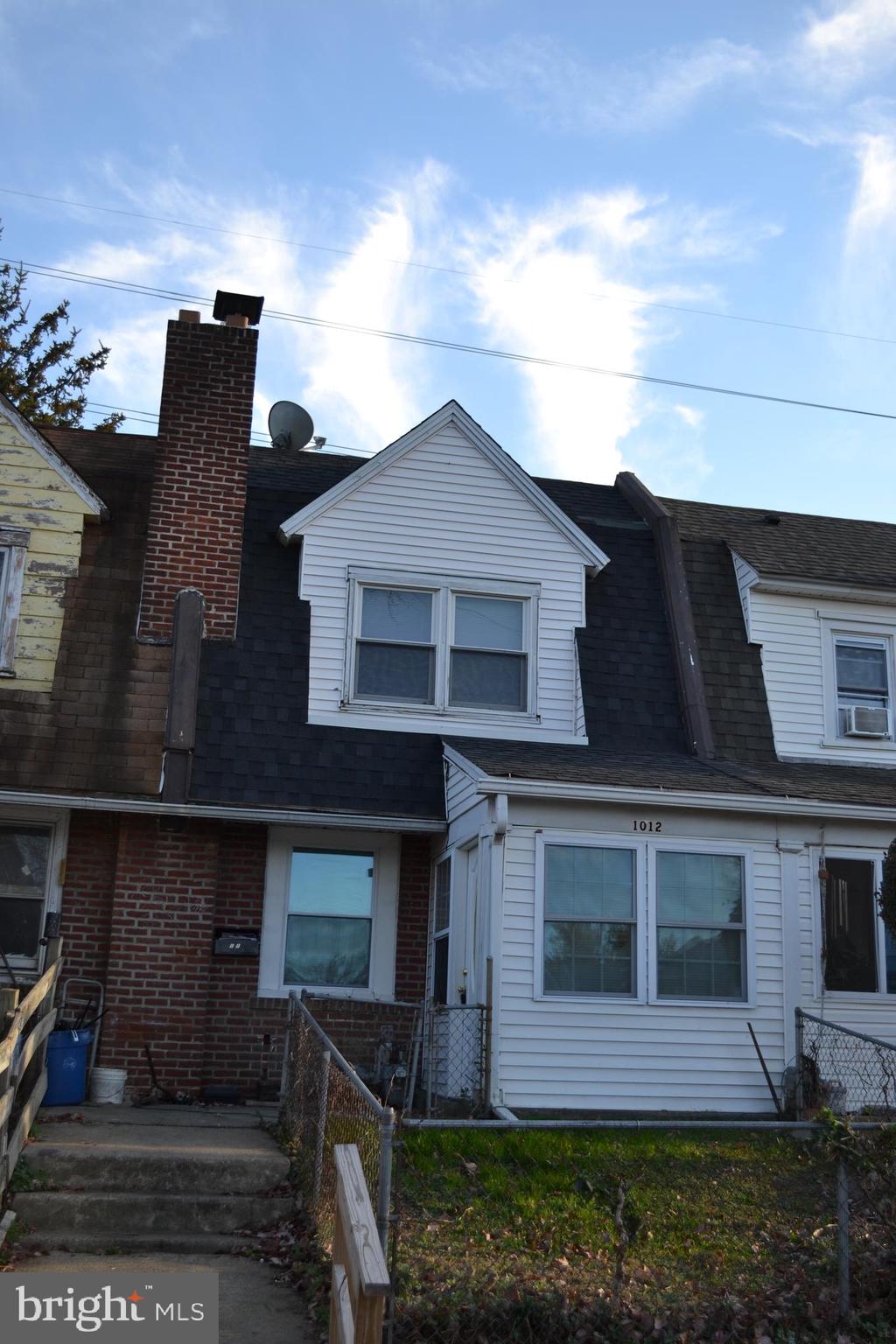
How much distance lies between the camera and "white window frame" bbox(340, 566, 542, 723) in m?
13.3

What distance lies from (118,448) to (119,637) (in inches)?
135

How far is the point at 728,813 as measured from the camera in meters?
11.4

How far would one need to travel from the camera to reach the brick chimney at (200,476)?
13.2 meters

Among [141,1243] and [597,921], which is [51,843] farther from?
[141,1243]

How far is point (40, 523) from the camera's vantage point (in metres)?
13.3

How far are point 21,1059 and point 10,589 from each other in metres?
5.65

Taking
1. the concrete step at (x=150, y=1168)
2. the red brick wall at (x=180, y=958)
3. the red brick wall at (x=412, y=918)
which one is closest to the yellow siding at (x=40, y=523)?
the red brick wall at (x=180, y=958)

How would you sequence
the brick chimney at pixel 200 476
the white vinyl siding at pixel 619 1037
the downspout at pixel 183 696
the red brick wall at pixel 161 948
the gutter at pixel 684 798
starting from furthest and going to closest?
the brick chimney at pixel 200 476
the downspout at pixel 183 696
the red brick wall at pixel 161 948
the gutter at pixel 684 798
the white vinyl siding at pixel 619 1037

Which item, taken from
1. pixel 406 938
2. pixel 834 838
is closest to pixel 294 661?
pixel 406 938

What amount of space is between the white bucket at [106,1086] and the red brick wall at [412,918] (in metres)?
2.75

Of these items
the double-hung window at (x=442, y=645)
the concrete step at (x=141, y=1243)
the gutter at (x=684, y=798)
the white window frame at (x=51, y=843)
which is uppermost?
the double-hung window at (x=442, y=645)

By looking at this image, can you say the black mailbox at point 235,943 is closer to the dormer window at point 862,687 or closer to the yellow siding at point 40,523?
the yellow siding at point 40,523

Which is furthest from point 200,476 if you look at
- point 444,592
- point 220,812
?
point 220,812

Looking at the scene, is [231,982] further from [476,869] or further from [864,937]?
[864,937]
